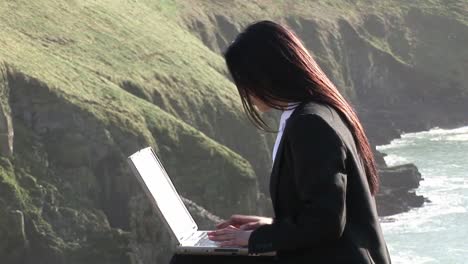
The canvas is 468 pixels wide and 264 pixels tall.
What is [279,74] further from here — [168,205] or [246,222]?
[168,205]

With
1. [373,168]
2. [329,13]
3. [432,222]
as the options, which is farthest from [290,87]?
[329,13]

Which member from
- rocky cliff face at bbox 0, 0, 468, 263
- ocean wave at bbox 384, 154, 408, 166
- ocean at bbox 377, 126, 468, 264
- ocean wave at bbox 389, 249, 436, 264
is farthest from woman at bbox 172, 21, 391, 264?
ocean wave at bbox 384, 154, 408, 166

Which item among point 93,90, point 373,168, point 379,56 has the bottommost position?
point 379,56

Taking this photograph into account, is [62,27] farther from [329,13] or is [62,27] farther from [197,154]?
[329,13]

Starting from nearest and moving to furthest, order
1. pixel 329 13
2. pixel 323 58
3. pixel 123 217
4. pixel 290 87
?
1. pixel 290 87
2. pixel 123 217
3. pixel 323 58
4. pixel 329 13

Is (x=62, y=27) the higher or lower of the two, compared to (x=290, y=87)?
lower

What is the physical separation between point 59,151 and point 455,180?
84.6ft

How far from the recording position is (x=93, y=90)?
43.3 meters

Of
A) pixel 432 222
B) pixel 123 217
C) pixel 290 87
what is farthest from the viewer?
pixel 432 222

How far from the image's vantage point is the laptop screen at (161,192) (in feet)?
14.6

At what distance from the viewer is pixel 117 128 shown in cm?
4062


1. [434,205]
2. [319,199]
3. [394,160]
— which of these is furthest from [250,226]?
[394,160]

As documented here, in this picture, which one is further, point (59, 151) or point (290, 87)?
point (59, 151)

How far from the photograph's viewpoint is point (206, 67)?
178 feet
